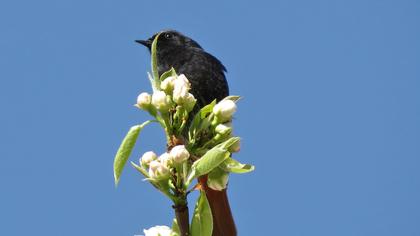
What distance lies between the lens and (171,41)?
16.7ft

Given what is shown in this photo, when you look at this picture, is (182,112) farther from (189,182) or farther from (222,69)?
(222,69)

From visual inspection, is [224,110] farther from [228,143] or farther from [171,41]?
[171,41]

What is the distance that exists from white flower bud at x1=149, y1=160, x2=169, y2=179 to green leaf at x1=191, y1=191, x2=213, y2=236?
0.14 m

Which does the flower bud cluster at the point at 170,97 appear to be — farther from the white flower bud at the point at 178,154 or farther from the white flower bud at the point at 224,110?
the white flower bud at the point at 178,154

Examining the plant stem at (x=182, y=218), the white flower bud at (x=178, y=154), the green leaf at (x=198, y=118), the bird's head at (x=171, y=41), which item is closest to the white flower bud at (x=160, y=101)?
the green leaf at (x=198, y=118)

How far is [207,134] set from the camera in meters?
2.04

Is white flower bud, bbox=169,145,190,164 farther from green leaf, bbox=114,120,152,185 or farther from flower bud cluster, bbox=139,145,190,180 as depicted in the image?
green leaf, bbox=114,120,152,185

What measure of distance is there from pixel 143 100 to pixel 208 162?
1.13 ft

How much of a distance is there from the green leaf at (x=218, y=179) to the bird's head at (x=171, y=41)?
3.09m

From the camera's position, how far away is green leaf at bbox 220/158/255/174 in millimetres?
1941

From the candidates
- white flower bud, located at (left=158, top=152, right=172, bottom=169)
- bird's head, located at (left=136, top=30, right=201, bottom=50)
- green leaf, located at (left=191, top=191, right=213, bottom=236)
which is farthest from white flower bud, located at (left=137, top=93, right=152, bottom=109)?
bird's head, located at (left=136, top=30, right=201, bottom=50)

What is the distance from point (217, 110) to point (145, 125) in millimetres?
242

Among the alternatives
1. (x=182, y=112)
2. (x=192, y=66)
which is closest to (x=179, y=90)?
(x=182, y=112)

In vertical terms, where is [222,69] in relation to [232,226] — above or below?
above
